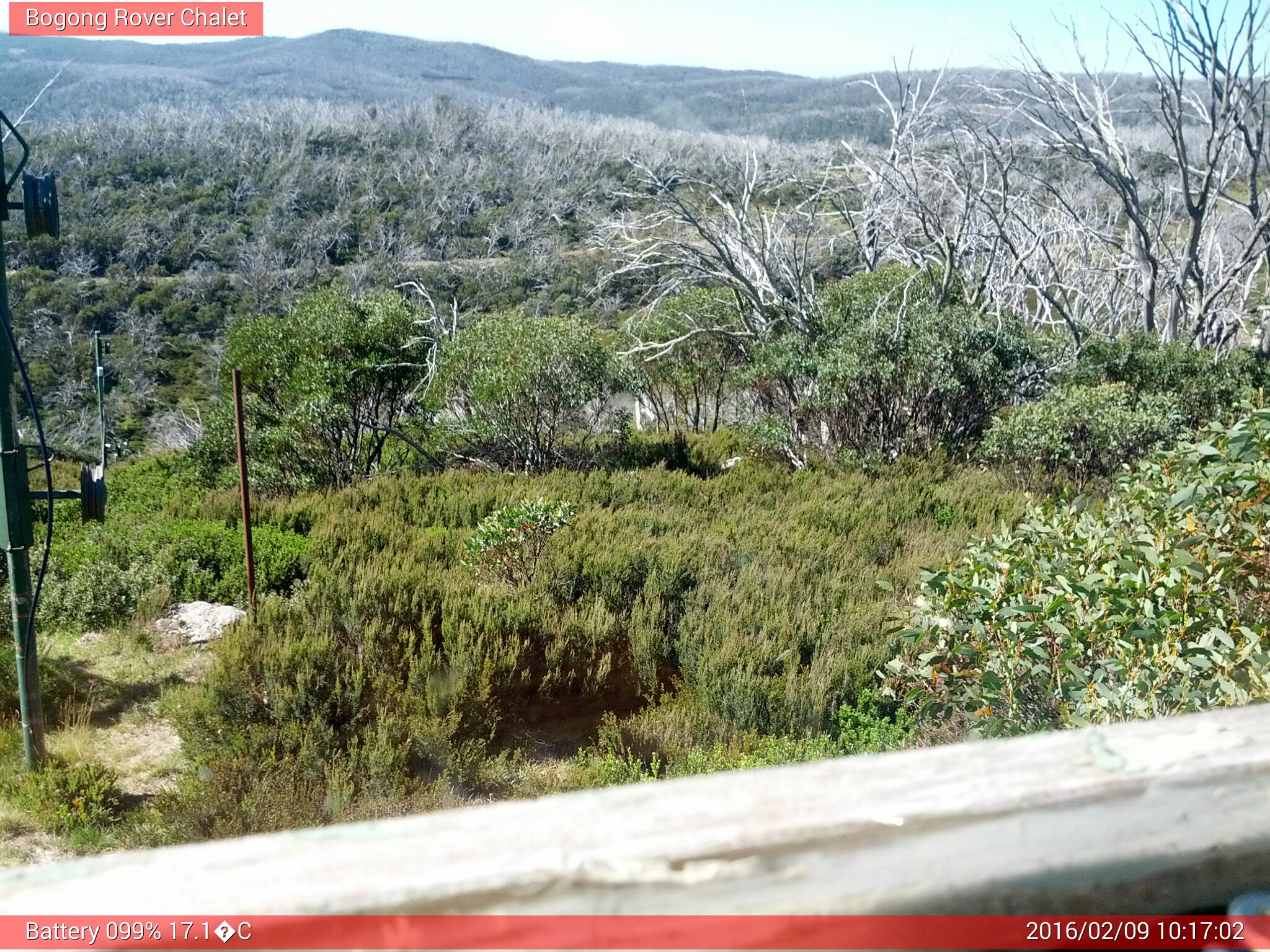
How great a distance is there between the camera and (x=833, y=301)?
1374 cm

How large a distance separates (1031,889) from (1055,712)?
125 inches

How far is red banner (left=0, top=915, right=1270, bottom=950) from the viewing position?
25.8 inches

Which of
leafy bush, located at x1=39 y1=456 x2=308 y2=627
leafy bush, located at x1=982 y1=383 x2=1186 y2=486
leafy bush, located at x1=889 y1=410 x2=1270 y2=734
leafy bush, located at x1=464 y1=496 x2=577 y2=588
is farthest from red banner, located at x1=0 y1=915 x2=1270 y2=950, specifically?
leafy bush, located at x1=982 y1=383 x2=1186 y2=486

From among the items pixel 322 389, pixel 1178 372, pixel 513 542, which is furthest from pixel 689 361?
pixel 513 542

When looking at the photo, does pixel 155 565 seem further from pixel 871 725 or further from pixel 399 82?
pixel 399 82

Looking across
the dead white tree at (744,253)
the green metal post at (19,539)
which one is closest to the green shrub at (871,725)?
the green metal post at (19,539)

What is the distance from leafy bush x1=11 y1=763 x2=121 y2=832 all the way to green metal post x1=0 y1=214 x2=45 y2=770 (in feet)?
0.79

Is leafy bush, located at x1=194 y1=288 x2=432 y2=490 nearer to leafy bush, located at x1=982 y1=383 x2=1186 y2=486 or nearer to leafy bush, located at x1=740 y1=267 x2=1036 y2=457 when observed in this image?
leafy bush, located at x1=740 y1=267 x2=1036 y2=457

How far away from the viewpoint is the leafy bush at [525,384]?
42.6 feet

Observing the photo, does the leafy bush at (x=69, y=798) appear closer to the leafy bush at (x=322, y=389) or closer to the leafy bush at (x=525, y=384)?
the leafy bush at (x=525, y=384)

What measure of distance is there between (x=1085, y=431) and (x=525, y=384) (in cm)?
657

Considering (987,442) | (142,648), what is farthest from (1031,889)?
(987,442)

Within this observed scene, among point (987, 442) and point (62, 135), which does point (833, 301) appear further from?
point (62, 135)

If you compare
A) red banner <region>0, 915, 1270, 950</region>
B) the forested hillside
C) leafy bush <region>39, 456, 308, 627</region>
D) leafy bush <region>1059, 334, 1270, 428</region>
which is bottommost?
leafy bush <region>39, 456, 308, 627</region>
